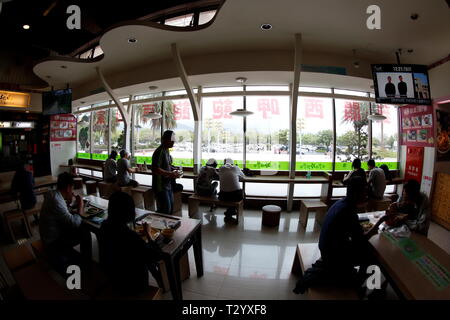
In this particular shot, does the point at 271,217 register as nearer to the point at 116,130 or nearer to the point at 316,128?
the point at 316,128

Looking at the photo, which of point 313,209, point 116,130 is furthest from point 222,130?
point 116,130

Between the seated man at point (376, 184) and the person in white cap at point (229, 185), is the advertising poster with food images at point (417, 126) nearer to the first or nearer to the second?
the seated man at point (376, 184)

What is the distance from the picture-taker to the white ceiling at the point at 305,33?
2838 mm

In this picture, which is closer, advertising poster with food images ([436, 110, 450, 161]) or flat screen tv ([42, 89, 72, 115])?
advertising poster with food images ([436, 110, 450, 161])

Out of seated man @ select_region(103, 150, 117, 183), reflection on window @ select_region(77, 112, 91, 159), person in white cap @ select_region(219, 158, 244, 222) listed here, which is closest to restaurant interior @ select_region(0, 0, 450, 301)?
person in white cap @ select_region(219, 158, 244, 222)

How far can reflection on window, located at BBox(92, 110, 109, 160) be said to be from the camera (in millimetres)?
7559

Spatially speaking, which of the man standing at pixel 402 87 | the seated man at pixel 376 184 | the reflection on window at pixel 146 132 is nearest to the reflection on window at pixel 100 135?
the reflection on window at pixel 146 132

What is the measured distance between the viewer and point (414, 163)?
16.3ft

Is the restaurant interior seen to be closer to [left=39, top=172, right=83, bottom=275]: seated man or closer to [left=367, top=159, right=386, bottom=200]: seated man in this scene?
[left=39, top=172, right=83, bottom=275]: seated man

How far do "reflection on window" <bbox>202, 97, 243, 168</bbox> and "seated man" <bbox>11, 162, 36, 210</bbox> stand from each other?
12.0 feet

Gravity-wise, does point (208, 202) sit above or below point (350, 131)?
below

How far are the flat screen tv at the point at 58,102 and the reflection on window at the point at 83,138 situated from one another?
2069 millimetres

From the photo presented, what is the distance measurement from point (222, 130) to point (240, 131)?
21.2 inches

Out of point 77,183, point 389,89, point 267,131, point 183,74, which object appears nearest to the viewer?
point 389,89
